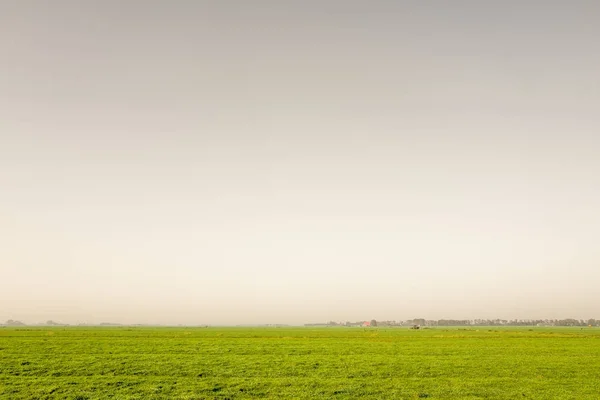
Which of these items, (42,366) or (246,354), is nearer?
(42,366)

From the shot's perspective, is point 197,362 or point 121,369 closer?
point 121,369

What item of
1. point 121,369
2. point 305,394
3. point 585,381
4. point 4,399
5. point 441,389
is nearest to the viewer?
point 4,399

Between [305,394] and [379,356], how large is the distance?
2016cm

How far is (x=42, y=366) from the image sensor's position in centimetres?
3064

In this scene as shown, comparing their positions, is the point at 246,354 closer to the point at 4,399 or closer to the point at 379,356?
the point at 379,356

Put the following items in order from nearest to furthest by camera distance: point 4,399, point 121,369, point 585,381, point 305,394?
point 4,399 → point 305,394 → point 585,381 → point 121,369

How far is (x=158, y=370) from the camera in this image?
29844 mm

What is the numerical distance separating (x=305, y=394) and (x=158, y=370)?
42.2ft

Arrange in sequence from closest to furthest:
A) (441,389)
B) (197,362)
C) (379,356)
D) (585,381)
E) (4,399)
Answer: (4,399), (441,389), (585,381), (197,362), (379,356)

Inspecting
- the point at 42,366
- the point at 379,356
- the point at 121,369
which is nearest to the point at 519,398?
the point at 379,356

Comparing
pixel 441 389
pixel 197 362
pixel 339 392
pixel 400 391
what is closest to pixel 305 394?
pixel 339 392

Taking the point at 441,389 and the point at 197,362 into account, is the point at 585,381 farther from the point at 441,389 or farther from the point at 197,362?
the point at 197,362

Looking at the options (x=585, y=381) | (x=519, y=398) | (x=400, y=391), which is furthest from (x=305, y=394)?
(x=585, y=381)

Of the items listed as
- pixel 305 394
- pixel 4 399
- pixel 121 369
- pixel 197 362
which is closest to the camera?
pixel 4 399
